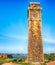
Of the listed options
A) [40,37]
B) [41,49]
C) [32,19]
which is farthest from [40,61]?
[32,19]

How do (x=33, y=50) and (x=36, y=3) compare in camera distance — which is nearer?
(x=33, y=50)

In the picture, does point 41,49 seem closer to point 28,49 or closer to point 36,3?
point 28,49

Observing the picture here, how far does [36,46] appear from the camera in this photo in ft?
98.0

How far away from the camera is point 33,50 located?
2969 centimetres

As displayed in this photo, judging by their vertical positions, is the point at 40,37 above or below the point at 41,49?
above

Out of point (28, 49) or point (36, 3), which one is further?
point (36, 3)

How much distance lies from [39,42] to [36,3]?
6843 mm

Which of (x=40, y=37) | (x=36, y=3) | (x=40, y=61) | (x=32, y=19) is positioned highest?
(x=36, y=3)

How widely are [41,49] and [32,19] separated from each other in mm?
5106

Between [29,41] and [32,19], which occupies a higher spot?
[32,19]

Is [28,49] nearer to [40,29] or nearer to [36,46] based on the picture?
[36,46]

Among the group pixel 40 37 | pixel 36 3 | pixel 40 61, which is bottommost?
pixel 40 61

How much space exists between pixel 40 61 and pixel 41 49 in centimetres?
191

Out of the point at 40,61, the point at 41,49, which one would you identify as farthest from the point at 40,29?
the point at 40,61
